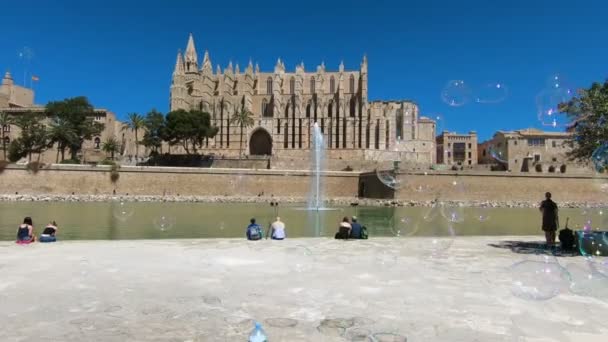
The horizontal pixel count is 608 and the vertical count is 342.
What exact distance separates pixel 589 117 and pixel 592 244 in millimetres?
2895

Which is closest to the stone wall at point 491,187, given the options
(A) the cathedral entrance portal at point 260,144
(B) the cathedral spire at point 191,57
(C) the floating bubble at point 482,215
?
(C) the floating bubble at point 482,215

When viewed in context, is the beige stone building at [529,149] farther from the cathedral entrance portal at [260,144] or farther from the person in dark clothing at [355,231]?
the person in dark clothing at [355,231]

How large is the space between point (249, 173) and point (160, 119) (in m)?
17.9

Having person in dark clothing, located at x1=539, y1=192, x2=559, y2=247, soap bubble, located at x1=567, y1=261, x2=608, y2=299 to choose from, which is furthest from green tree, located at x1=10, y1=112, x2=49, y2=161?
soap bubble, located at x1=567, y1=261, x2=608, y2=299

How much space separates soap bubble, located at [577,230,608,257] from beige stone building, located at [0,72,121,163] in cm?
5986

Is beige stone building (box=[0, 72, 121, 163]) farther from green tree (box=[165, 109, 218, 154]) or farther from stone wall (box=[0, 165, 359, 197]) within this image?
stone wall (box=[0, 165, 359, 197])

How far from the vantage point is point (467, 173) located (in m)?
43.4

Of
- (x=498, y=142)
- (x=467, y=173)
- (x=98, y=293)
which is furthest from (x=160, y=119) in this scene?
(x=98, y=293)

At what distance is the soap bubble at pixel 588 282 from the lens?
19.2 feet

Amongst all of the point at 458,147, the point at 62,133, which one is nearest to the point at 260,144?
the point at 62,133

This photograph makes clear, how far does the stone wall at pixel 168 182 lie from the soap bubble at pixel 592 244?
123 feet

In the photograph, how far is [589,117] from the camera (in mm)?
9898

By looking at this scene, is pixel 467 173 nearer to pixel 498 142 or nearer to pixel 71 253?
pixel 498 142

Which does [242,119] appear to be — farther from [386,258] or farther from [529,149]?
[386,258]
